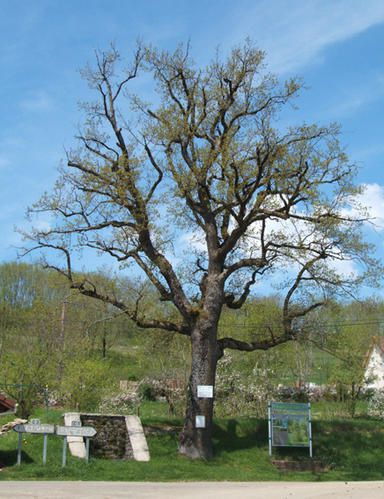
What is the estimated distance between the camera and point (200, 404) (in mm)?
20234

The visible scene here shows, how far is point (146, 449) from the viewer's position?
780 inches

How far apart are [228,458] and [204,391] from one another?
2.33m

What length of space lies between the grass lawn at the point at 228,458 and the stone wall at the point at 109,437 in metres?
0.85

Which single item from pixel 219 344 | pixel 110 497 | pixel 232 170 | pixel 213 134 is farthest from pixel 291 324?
pixel 110 497

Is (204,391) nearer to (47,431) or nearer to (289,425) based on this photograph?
(289,425)

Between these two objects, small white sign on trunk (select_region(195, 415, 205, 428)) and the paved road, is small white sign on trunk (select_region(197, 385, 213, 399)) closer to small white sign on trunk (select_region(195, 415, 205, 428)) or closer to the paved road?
small white sign on trunk (select_region(195, 415, 205, 428))

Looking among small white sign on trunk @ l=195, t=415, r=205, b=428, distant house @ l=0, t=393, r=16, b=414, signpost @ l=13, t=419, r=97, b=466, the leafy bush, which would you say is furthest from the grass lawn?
the leafy bush

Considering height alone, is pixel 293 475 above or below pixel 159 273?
below

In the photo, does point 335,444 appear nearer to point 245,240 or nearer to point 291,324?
point 291,324

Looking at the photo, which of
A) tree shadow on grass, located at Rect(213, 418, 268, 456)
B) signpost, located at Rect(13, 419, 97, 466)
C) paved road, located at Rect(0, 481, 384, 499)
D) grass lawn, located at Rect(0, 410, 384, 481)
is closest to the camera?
paved road, located at Rect(0, 481, 384, 499)

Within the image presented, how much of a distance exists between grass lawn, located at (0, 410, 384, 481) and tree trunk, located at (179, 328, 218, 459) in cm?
47

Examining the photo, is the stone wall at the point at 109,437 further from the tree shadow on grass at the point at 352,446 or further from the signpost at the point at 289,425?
the tree shadow on grass at the point at 352,446

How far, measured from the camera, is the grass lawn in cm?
1673

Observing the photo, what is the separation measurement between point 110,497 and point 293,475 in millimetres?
8058
